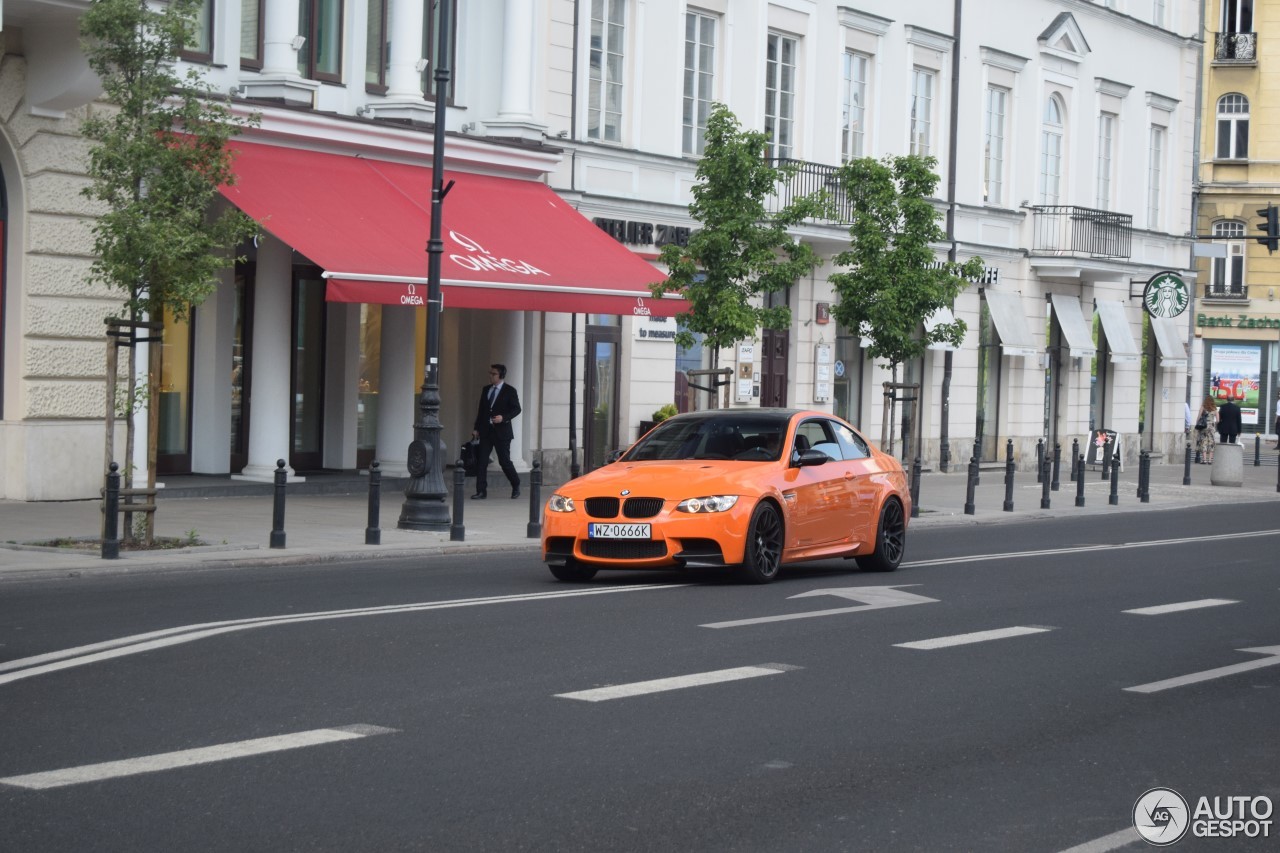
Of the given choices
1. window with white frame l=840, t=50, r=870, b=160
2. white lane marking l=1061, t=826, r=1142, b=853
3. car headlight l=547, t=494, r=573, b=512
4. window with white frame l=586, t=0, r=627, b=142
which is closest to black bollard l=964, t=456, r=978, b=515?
window with white frame l=586, t=0, r=627, b=142

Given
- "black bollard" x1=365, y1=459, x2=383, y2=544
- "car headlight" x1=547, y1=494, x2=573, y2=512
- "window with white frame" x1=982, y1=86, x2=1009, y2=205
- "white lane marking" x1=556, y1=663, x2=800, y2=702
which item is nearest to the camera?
"white lane marking" x1=556, y1=663, x2=800, y2=702

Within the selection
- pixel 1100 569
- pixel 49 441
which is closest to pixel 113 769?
pixel 1100 569

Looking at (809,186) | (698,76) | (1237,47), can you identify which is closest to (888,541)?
(698,76)

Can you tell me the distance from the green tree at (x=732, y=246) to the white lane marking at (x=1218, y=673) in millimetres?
13294

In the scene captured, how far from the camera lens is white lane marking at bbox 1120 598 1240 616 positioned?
45.9ft

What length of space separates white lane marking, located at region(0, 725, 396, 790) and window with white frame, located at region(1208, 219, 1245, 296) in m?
→ 61.5

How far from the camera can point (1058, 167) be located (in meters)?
42.8

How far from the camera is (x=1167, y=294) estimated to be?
130ft

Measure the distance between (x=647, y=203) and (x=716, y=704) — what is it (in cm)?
2172

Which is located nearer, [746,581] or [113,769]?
[113,769]

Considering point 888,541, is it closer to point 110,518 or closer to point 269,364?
point 110,518

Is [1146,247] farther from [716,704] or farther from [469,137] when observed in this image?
[716,704]

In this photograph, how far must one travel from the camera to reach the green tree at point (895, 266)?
26.3 metres

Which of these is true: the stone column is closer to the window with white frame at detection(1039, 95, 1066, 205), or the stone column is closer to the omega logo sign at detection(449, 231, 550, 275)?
the omega logo sign at detection(449, 231, 550, 275)
